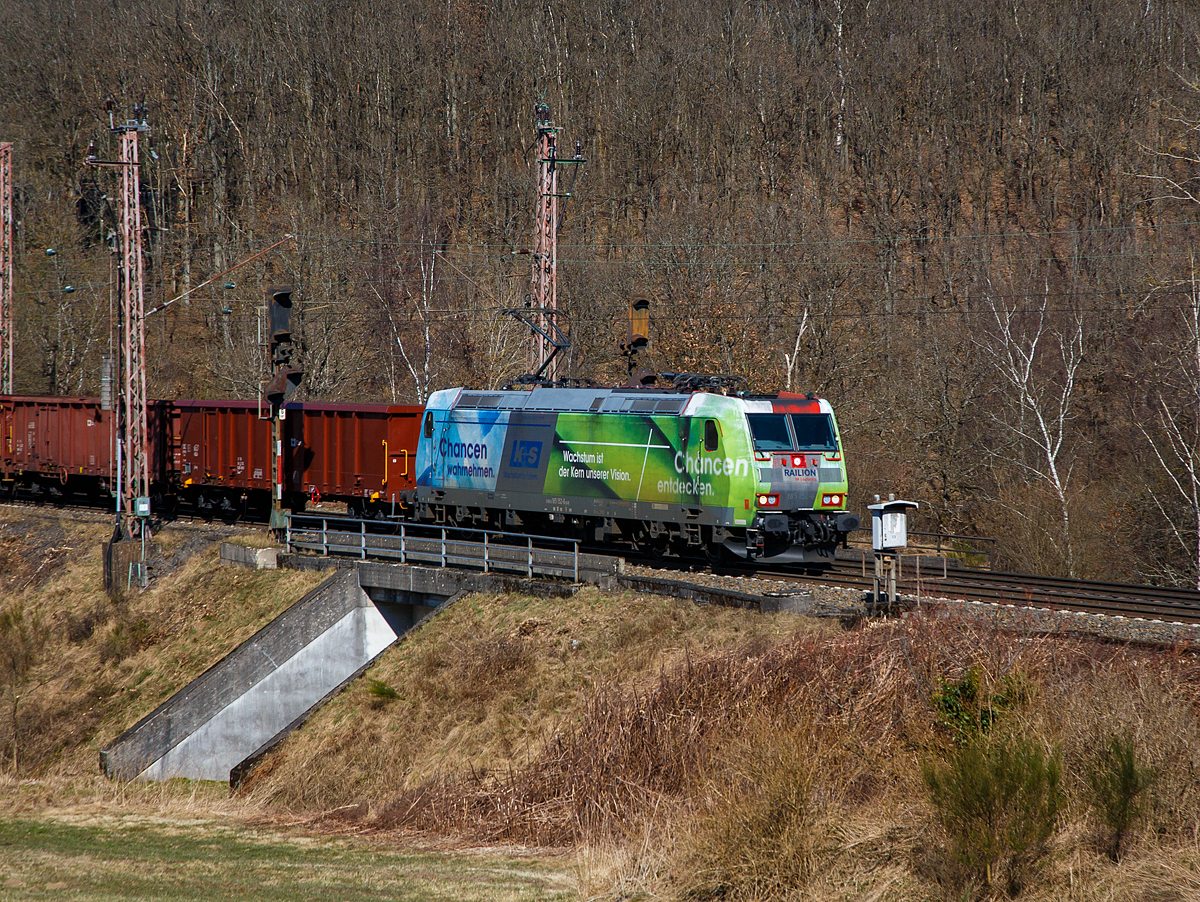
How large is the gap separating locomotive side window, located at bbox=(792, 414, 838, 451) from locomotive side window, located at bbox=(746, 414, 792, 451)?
24 cm

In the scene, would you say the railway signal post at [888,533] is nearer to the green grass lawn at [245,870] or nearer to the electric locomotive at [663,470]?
the electric locomotive at [663,470]

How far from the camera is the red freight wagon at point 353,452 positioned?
26875mm

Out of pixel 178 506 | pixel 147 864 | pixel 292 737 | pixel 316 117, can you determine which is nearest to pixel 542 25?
pixel 316 117

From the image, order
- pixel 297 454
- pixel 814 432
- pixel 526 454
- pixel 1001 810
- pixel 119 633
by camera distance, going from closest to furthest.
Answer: pixel 1001 810
pixel 814 432
pixel 526 454
pixel 119 633
pixel 297 454

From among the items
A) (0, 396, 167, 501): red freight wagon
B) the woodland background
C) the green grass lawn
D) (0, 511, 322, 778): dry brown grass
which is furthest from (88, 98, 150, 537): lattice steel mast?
the green grass lawn

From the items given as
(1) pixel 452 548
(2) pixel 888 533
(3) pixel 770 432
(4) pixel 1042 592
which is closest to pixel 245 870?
(2) pixel 888 533

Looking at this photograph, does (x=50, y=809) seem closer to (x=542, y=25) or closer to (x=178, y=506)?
(x=178, y=506)

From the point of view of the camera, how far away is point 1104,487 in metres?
30.1

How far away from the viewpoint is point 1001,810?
914 cm

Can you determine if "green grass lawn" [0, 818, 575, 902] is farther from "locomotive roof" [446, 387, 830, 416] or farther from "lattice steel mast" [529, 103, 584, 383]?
"lattice steel mast" [529, 103, 584, 383]

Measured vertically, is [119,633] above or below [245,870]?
below

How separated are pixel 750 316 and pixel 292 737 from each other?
2426 cm

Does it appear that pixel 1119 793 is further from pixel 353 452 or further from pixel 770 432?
Result: pixel 353 452

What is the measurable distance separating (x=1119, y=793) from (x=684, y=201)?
44.0m
